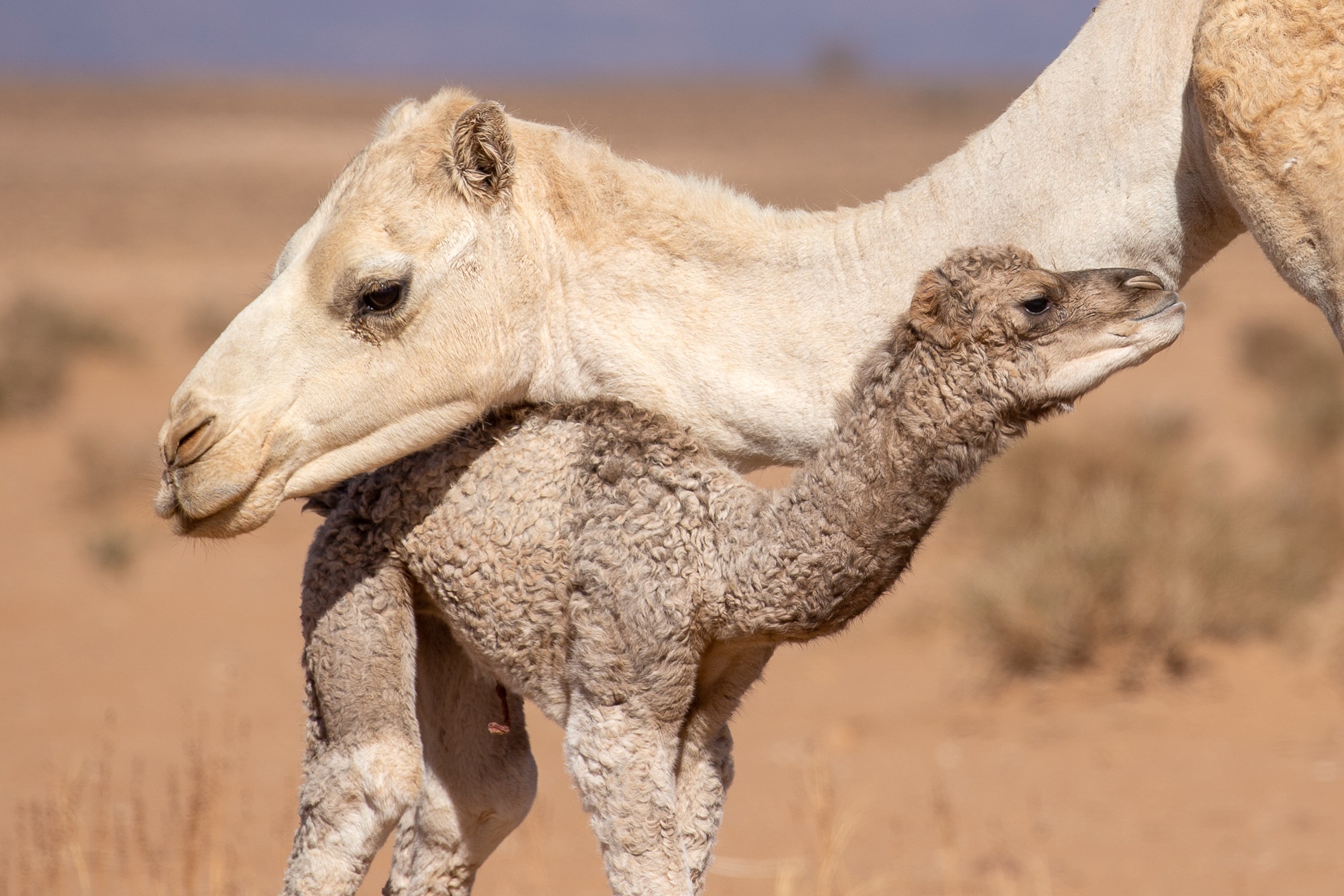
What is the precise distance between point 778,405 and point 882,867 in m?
3.93

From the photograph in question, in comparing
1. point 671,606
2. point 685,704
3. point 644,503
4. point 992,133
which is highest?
point 992,133

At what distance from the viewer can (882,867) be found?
6.98 metres

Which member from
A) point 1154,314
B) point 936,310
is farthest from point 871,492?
point 1154,314

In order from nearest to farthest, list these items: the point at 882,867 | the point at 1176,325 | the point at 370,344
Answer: the point at 1176,325
the point at 370,344
the point at 882,867

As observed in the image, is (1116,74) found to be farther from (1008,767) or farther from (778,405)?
(1008,767)

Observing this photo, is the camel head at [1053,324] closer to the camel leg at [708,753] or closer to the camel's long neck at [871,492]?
the camel's long neck at [871,492]

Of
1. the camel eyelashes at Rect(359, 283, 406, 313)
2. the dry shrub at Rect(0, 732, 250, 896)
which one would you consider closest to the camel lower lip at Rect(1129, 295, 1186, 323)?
the camel eyelashes at Rect(359, 283, 406, 313)

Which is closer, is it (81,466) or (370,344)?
(370,344)

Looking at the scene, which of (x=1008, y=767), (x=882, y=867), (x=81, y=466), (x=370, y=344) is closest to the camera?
(x=370, y=344)

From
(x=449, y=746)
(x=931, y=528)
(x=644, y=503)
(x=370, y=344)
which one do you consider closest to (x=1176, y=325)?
(x=931, y=528)

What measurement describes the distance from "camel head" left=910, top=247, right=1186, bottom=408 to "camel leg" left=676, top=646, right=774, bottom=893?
104 centimetres

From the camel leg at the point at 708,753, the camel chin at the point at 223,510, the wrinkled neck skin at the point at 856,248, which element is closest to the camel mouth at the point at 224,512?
the camel chin at the point at 223,510

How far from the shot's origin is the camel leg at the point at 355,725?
363cm

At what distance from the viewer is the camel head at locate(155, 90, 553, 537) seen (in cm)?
356
